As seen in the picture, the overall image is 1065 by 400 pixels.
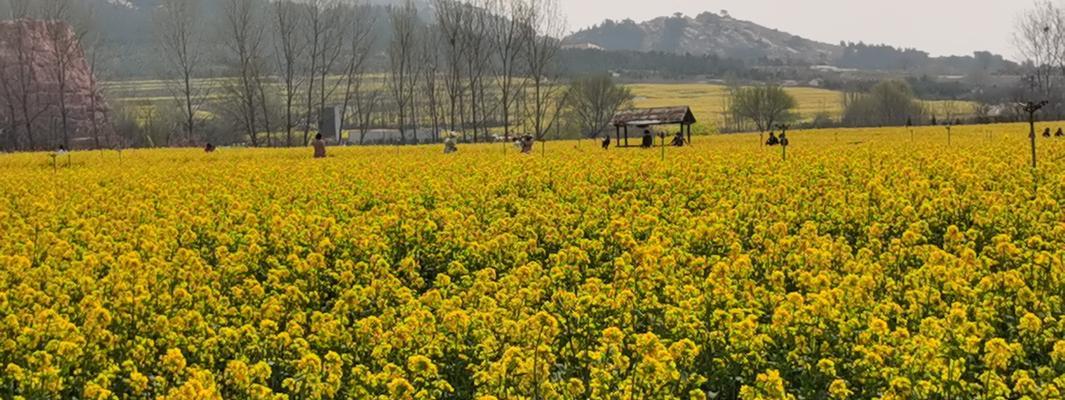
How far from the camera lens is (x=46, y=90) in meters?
83.5

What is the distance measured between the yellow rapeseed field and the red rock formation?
6594 centimetres

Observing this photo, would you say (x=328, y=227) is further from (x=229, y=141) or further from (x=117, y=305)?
(x=229, y=141)

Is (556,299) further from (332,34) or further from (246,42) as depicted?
(332,34)

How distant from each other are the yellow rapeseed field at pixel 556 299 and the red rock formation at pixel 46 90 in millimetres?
65937

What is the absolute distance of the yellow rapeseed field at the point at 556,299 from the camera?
629 centimetres

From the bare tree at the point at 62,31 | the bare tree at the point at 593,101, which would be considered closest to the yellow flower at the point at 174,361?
the bare tree at the point at 62,31


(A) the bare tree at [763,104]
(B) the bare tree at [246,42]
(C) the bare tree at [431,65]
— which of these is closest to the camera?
(B) the bare tree at [246,42]

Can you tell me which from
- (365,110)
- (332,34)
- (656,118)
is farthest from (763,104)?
(656,118)

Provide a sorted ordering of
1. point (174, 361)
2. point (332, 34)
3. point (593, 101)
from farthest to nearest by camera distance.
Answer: point (593, 101) → point (332, 34) → point (174, 361)

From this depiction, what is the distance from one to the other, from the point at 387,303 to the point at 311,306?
113 cm

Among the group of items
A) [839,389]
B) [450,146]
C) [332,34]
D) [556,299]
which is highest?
[332,34]

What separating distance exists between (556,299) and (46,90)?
288 feet

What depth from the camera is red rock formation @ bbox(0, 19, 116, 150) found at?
74.9m

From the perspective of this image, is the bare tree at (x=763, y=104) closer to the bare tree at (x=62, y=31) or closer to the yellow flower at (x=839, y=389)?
the bare tree at (x=62, y=31)
